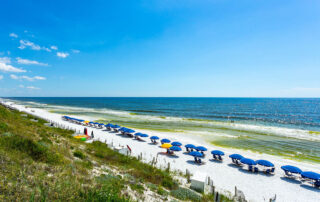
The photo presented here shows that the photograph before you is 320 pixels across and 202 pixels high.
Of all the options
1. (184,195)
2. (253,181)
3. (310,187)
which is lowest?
(310,187)

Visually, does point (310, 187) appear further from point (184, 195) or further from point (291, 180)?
point (184, 195)

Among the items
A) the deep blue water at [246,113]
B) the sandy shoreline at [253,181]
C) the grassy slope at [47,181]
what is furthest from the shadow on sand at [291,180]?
the deep blue water at [246,113]

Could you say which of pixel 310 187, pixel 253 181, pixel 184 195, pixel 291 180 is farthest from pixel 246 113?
pixel 184 195

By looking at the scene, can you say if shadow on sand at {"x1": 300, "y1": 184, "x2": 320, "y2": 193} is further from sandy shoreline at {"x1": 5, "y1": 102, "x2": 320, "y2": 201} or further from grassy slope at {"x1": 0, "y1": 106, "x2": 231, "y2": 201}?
grassy slope at {"x1": 0, "y1": 106, "x2": 231, "y2": 201}

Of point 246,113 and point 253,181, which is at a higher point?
point 246,113

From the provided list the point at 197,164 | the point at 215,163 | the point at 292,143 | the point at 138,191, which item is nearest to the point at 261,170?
the point at 215,163

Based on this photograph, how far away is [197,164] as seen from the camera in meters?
16.6

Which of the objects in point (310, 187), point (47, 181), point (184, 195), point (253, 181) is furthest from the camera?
point (253, 181)

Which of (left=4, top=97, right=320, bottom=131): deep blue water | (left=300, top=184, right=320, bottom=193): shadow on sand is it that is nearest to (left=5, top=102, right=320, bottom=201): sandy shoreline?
(left=300, top=184, right=320, bottom=193): shadow on sand

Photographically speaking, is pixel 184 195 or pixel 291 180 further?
pixel 291 180

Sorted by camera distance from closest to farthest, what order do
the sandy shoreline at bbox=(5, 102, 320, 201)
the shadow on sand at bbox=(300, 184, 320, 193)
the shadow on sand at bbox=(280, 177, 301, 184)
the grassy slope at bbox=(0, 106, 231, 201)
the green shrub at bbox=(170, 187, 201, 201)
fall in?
1. the grassy slope at bbox=(0, 106, 231, 201)
2. the green shrub at bbox=(170, 187, 201, 201)
3. the sandy shoreline at bbox=(5, 102, 320, 201)
4. the shadow on sand at bbox=(300, 184, 320, 193)
5. the shadow on sand at bbox=(280, 177, 301, 184)

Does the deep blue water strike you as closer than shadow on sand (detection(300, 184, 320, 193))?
No

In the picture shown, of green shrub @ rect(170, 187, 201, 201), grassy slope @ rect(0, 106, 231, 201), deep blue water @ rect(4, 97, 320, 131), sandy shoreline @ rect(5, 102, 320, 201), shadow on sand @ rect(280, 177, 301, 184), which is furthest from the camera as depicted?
deep blue water @ rect(4, 97, 320, 131)

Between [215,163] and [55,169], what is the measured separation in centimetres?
1611
